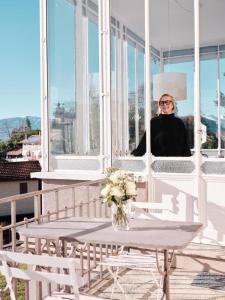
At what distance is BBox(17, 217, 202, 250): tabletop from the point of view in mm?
2887

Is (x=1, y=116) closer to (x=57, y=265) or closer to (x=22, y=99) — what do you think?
(x=22, y=99)

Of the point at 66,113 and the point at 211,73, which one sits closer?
the point at 66,113

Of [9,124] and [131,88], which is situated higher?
[9,124]

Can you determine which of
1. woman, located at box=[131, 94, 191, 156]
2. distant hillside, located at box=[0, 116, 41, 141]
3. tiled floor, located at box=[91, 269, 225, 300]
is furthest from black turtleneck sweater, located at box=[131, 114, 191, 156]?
distant hillside, located at box=[0, 116, 41, 141]

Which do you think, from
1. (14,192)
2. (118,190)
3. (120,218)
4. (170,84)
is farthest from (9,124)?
(118,190)

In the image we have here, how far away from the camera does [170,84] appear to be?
17.3ft

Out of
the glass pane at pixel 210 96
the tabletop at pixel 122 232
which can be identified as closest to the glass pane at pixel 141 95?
the glass pane at pixel 210 96

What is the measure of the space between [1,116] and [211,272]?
6112 cm

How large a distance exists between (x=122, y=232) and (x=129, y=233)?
0.21 feet

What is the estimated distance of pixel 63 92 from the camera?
5.33m

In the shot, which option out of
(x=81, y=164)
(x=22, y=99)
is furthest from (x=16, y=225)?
(x=22, y=99)

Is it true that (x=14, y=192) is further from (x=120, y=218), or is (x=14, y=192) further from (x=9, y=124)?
(x=9, y=124)

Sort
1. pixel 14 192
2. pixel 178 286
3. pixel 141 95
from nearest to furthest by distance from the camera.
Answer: pixel 178 286, pixel 141 95, pixel 14 192

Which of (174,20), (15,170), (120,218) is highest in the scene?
(174,20)
